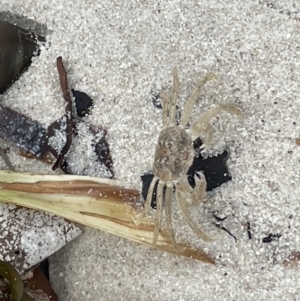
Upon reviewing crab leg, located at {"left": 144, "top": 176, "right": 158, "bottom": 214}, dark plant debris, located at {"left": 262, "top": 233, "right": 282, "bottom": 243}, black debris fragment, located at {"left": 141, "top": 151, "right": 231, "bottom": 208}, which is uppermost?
black debris fragment, located at {"left": 141, "top": 151, "right": 231, "bottom": 208}

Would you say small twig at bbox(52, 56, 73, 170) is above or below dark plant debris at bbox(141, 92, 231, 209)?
above

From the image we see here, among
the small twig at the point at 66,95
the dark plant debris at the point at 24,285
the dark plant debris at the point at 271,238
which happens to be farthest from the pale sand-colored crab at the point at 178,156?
the dark plant debris at the point at 24,285

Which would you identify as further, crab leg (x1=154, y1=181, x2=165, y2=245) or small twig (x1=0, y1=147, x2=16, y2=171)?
small twig (x1=0, y1=147, x2=16, y2=171)

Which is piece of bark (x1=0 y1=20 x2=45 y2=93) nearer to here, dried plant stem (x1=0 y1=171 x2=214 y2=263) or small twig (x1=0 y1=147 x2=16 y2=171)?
small twig (x1=0 y1=147 x2=16 y2=171)

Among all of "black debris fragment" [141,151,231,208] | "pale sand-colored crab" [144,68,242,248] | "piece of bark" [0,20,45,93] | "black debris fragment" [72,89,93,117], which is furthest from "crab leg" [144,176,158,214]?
"piece of bark" [0,20,45,93]

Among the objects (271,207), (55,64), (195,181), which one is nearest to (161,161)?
(195,181)

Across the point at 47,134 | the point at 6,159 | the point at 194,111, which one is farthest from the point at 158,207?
the point at 6,159

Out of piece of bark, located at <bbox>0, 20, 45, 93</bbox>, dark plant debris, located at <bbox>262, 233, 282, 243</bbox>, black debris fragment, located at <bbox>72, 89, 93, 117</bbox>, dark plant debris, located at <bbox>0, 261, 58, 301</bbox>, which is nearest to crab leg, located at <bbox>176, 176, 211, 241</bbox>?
dark plant debris, located at <bbox>262, 233, 282, 243</bbox>

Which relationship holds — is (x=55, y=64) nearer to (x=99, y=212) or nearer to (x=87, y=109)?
(x=87, y=109)
